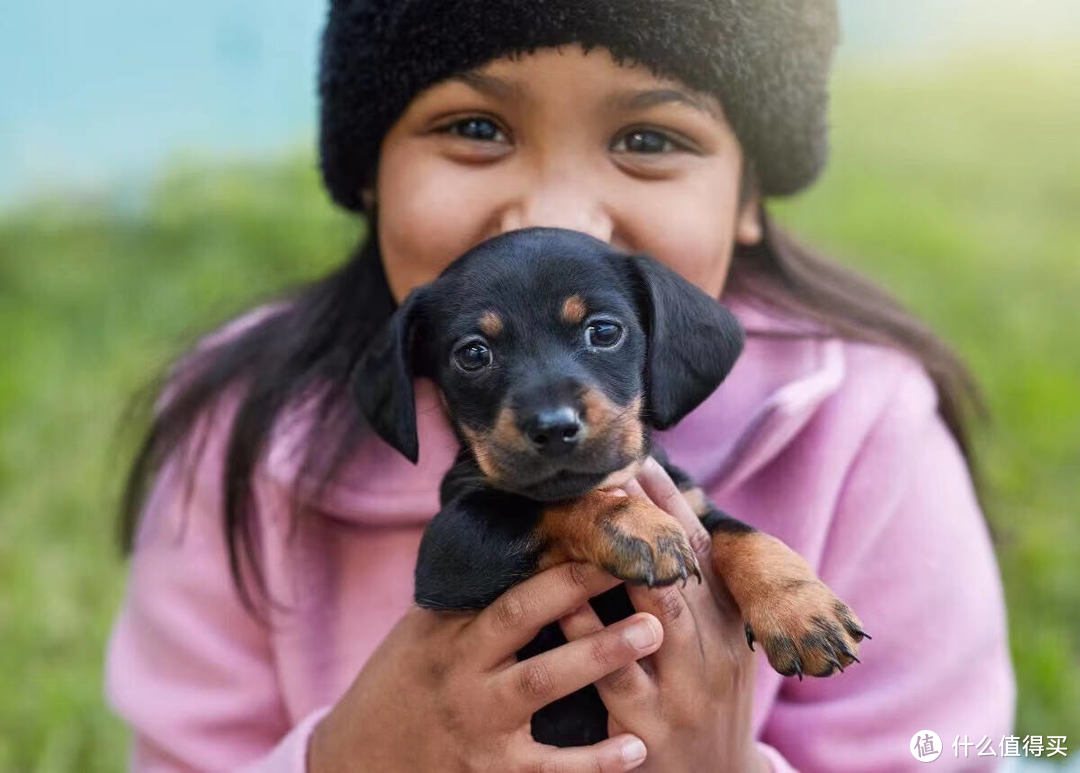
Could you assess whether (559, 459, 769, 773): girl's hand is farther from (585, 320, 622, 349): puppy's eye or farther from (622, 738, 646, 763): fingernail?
(585, 320, 622, 349): puppy's eye

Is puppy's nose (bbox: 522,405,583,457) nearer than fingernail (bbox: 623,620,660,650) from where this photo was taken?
Yes

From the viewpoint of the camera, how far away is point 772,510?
295 cm

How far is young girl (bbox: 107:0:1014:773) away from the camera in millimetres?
2469

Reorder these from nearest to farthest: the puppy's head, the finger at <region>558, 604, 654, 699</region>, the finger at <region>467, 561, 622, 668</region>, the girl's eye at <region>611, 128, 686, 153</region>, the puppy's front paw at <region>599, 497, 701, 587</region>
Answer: the puppy's front paw at <region>599, 497, 701, 587</region>, the puppy's head, the finger at <region>467, 561, 622, 668</region>, the finger at <region>558, 604, 654, 699</region>, the girl's eye at <region>611, 128, 686, 153</region>

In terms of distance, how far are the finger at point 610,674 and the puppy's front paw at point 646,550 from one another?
1.04 ft

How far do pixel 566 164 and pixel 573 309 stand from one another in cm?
44

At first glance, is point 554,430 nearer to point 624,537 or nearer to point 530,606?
point 624,537

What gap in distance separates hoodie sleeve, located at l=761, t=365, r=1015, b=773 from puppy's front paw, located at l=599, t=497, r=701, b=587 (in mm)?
966

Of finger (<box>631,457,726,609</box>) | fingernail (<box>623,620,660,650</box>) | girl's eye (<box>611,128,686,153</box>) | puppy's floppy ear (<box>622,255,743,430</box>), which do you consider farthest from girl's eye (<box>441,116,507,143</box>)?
fingernail (<box>623,620,660,650</box>)

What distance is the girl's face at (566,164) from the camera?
2547 millimetres

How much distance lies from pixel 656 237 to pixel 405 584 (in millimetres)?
1039

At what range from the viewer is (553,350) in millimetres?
2227

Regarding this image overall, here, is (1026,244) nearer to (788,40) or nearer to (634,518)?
(788,40)

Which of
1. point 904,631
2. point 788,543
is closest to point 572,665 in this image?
point 788,543
